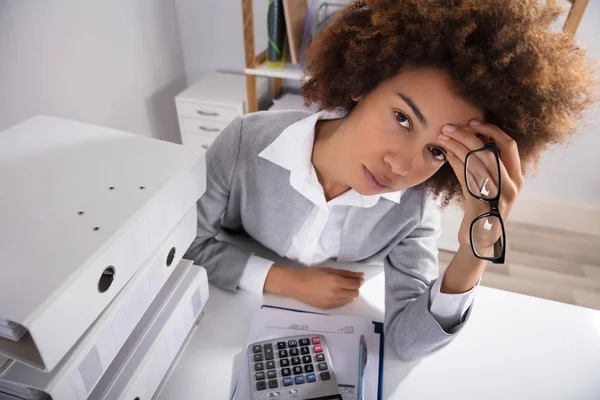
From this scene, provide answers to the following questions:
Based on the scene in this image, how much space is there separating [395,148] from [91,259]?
0.44 m

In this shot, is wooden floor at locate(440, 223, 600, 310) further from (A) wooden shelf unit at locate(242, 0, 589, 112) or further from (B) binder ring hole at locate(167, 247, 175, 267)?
(B) binder ring hole at locate(167, 247, 175, 267)

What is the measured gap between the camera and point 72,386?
438mm

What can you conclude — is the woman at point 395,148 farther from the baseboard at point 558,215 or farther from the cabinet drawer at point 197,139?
A: the baseboard at point 558,215

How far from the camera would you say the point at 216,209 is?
86 centimetres

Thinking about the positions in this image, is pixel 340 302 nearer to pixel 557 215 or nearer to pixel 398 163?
pixel 398 163

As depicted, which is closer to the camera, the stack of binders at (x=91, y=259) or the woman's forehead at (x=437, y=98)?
the stack of binders at (x=91, y=259)

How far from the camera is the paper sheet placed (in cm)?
63

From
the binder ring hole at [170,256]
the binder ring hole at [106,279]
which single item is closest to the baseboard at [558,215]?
the binder ring hole at [170,256]

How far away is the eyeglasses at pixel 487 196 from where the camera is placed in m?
0.60

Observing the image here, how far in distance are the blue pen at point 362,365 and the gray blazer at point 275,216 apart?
0.14m

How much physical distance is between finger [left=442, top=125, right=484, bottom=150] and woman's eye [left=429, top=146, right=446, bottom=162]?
0.04 metres

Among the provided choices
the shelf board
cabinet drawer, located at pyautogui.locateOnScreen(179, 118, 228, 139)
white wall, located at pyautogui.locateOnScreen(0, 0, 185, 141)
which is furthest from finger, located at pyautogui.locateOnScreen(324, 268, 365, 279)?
cabinet drawer, located at pyautogui.locateOnScreen(179, 118, 228, 139)

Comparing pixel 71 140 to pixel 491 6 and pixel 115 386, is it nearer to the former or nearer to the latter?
pixel 115 386

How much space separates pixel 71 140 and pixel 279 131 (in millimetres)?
387
